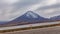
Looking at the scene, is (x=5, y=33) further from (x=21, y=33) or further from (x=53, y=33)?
(x=53, y=33)

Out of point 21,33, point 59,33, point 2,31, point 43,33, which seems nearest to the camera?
point 59,33

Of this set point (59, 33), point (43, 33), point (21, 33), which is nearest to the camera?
point (59, 33)

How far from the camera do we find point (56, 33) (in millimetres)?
6504

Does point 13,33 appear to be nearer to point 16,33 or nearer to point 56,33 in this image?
point 16,33

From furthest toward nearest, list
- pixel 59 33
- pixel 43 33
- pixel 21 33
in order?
1. pixel 21 33
2. pixel 43 33
3. pixel 59 33

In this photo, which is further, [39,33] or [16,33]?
[16,33]

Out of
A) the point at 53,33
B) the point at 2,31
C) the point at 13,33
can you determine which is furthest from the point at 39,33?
the point at 2,31

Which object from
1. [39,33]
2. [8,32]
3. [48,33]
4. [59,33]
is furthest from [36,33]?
[8,32]

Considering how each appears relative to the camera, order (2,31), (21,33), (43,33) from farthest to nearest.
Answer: (2,31), (21,33), (43,33)

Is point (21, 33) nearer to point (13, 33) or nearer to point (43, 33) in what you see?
point (13, 33)

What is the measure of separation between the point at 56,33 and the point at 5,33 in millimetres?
2660

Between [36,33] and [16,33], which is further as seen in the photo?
[16,33]

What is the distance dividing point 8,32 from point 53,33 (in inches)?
98.1

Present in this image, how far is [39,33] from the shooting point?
713cm
